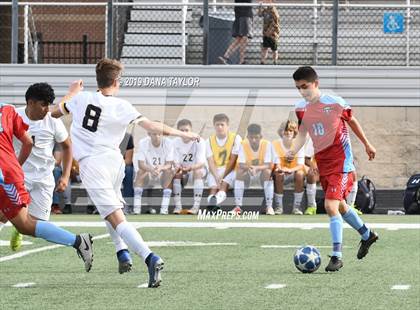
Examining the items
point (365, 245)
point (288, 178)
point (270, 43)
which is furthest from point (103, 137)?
point (270, 43)

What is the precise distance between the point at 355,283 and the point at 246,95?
11613mm

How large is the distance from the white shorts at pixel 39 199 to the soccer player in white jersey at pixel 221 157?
25.2 feet

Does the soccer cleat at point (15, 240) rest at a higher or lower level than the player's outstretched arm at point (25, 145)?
lower

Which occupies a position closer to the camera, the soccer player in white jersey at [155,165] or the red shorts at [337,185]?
the red shorts at [337,185]

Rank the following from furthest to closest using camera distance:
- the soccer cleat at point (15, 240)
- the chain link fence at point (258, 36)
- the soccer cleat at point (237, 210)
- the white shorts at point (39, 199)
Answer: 1. the chain link fence at point (258, 36)
2. the soccer cleat at point (237, 210)
3. the soccer cleat at point (15, 240)
4. the white shorts at point (39, 199)

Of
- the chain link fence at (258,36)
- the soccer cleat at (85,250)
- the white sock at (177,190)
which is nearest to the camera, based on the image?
the soccer cleat at (85,250)

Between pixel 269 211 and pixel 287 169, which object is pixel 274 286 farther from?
pixel 287 169

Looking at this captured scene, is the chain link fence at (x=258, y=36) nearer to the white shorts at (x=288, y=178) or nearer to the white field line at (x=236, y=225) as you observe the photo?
the white shorts at (x=288, y=178)

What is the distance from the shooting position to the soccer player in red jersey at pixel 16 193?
32.4 ft

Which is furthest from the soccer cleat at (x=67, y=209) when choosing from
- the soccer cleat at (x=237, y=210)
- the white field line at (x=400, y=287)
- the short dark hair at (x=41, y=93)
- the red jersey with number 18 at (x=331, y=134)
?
the white field line at (x=400, y=287)

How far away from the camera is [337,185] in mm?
11867

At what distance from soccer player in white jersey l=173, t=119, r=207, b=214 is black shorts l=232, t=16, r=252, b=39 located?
2170 mm

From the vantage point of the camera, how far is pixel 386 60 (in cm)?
2214

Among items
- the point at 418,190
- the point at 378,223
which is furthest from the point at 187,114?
the point at 378,223
